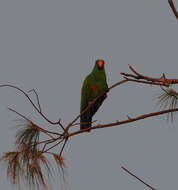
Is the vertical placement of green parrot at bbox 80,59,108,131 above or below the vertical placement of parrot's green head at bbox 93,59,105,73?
below

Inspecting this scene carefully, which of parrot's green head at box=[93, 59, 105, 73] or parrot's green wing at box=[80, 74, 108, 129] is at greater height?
parrot's green head at box=[93, 59, 105, 73]

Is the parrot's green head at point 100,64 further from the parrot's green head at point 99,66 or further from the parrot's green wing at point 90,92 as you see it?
the parrot's green wing at point 90,92

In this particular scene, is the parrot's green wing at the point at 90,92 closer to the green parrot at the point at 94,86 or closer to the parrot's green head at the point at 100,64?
the green parrot at the point at 94,86

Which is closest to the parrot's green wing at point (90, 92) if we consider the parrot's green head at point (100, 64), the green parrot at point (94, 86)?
the green parrot at point (94, 86)

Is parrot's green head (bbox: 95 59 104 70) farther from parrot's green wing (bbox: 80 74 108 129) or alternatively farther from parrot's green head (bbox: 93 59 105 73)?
parrot's green wing (bbox: 80 74 108 129)

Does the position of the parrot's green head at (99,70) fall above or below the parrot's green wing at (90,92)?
above

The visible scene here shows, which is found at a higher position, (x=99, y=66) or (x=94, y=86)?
(x=99, y=66)

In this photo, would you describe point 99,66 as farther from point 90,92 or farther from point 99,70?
point 90,92

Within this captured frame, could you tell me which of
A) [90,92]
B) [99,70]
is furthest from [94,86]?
[99,70]

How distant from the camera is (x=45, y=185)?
2.45 metres

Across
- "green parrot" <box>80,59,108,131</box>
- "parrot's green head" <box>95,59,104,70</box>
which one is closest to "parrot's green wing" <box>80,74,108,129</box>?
"green parrot" <box>80,59,108,131</box>

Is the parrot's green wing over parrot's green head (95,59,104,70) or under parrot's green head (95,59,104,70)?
under

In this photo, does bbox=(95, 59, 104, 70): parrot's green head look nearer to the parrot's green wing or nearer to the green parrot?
→ the green parrot

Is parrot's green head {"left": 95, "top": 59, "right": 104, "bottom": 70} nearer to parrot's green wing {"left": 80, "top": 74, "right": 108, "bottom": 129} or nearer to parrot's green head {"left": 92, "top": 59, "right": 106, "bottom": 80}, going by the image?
parrot's green head {"left": 92, "top": 59, "right": 106, "bottom": 80}
